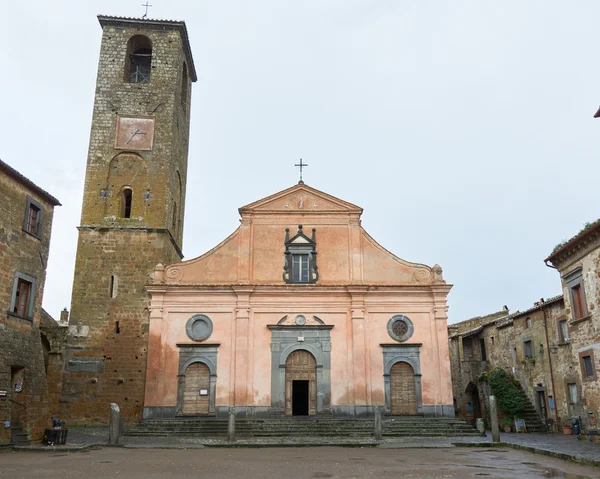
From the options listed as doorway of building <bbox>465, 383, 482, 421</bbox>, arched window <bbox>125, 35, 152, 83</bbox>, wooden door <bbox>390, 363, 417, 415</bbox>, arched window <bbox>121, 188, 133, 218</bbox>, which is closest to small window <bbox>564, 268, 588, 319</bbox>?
wooden door <bbox>390, 363, 417, 415</bbox>

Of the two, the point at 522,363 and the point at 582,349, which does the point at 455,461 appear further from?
the point at 522,363

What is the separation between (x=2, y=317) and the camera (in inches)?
687

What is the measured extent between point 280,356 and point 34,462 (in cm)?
1209

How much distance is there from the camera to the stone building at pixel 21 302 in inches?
687

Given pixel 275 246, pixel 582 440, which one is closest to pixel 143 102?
pixel 275 246

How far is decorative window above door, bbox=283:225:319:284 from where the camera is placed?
25.6 metres

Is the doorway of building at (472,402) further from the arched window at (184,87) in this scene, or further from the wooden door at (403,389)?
the arched window at (184,87)

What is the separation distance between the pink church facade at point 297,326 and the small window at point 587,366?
5899mm

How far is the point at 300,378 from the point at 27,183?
43.1 ft

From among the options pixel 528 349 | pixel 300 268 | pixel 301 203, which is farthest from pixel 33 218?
pixel 528 349

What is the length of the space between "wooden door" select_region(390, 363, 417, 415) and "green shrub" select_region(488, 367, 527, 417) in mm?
6340

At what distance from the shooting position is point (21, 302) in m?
18.7

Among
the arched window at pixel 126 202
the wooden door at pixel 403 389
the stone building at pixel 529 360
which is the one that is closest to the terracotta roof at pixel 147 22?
the arched window at pixel 126 202

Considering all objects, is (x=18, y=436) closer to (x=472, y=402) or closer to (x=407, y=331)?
(x=407, y=331)
